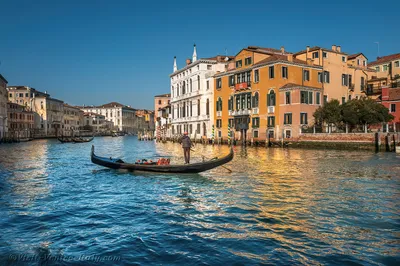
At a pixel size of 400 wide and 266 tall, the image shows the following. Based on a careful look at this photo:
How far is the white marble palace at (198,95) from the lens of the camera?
128 ft

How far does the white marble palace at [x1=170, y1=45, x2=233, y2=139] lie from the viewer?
39.2 metres

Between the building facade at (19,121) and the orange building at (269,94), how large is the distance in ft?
130

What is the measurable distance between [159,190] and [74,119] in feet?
291

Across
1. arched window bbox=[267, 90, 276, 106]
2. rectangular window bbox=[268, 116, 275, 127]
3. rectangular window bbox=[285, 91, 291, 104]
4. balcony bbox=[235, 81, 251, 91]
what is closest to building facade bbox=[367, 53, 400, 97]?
rectangular window bbox=[285, 91, 291, 104]

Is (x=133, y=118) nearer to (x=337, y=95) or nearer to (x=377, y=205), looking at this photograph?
(x=337, y=95)

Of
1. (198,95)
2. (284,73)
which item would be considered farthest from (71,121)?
(284,73)

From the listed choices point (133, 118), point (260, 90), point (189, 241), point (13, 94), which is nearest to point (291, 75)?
point (260, 90)

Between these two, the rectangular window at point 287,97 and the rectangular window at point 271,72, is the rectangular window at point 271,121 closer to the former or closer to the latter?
the rectangular window at point 287,97

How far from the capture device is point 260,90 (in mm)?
30719

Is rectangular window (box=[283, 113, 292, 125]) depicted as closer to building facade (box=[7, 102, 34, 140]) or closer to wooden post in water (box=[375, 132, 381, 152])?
wooden post in water (box=[375, 132, 381, 152])

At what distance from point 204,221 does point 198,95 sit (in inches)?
1385

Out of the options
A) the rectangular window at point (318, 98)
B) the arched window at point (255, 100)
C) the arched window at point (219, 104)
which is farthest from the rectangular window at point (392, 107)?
the arched window at point (219, 104)

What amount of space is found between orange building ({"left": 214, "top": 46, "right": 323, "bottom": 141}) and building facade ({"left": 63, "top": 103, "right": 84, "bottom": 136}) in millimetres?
61705

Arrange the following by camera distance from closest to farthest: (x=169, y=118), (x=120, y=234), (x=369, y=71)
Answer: (x=120, y=234)
(x=369, y=71)
(x=169, y=118)
